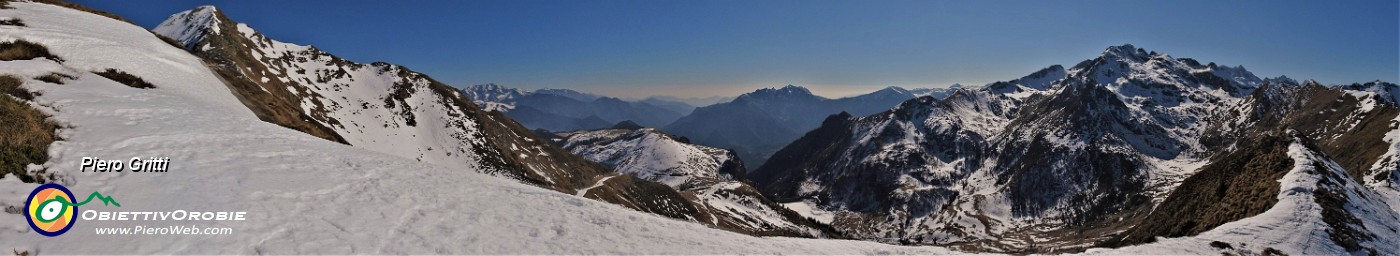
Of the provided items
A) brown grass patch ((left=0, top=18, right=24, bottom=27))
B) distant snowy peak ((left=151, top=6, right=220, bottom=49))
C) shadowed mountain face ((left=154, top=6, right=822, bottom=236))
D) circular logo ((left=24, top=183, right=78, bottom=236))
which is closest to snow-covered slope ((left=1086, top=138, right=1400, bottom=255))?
circular logo ((left=24, top=183, right=78, bottom=236))

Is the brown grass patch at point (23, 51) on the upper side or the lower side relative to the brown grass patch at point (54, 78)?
upper

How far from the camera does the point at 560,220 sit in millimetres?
25094

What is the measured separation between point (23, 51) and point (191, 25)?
113967 millimetres

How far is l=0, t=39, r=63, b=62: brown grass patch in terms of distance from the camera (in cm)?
3922

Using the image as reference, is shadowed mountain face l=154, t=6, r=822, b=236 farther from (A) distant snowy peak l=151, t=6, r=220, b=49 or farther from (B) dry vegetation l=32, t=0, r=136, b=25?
(B) dry vegetation l=32, t=0, r=136, b=25

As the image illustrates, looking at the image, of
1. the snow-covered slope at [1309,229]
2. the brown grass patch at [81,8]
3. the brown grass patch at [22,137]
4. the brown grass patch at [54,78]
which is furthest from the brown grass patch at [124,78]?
the snow-covered slope at [1309,229]

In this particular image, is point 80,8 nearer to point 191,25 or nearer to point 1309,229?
point 191,25

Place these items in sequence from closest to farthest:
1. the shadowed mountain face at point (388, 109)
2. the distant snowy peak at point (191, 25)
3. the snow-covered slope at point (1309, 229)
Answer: the snow-covered slope at point (1309, 229), the shadowed mountain face at point (388, 109), the distant snowy peak at point (191, 25)

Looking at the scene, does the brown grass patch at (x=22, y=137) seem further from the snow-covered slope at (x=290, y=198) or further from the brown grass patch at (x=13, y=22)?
the brown grass patch at (x=13, y=22)

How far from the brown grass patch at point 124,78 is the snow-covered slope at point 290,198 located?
4929mm

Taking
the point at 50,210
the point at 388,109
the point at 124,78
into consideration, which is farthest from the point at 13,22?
the point at 388,109

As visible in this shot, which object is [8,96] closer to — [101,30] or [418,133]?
[101,30]

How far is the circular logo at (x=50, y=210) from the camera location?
1498cm

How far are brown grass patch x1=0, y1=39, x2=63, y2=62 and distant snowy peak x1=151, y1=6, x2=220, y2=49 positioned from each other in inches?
3120
